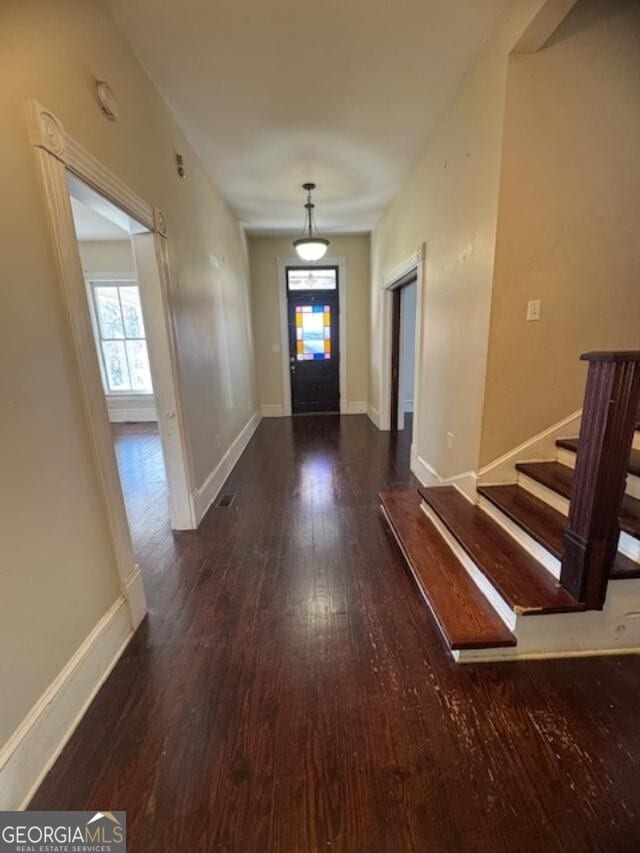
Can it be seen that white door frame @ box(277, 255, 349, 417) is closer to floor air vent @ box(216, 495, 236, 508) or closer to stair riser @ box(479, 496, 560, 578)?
floor air vent @ box(216, 495, 236, 508)

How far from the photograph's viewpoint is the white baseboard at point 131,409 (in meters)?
6.36

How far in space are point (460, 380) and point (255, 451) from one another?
2775 mm

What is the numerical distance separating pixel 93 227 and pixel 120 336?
1.74m

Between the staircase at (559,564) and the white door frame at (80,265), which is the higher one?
the white door frame at (80,265)

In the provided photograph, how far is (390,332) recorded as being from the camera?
15.6 ft

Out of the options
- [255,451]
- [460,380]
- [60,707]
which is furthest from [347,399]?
[60,707]

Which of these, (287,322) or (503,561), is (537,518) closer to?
(503,561)

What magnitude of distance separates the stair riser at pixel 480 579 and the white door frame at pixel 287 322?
4.13m

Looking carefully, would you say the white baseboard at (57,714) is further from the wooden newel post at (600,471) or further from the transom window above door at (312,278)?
the transom window above door at (312,278)

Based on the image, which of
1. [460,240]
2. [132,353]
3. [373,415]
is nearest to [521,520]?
[460,240]

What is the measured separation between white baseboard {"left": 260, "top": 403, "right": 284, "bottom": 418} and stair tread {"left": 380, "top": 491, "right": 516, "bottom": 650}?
13.2 feet

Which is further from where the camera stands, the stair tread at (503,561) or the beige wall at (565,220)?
the beige wall at (565,220)

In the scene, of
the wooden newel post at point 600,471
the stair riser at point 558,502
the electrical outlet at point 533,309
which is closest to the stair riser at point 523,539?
the wooden newel post at point 600,471

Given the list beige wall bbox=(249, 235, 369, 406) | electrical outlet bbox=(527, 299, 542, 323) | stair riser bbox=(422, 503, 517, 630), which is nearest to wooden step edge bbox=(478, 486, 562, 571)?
stair riser bbox=(422, 503, 517, 630)
